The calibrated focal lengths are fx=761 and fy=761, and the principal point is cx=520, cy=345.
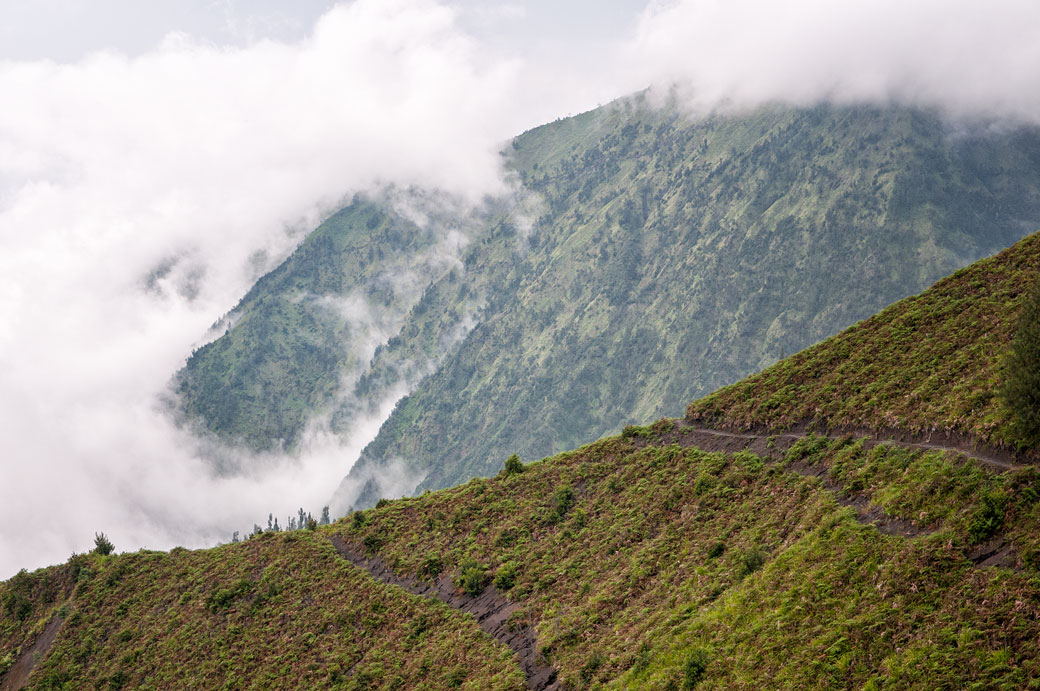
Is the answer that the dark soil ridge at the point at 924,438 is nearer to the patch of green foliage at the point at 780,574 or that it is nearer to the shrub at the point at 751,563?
the patch of green foliage at the point at 780,574

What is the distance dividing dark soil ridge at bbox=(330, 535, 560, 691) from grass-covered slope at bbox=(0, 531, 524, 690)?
0.90 metres

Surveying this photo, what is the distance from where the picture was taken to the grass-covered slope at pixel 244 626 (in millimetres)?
55656

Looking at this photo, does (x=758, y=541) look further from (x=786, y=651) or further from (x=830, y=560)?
(x=786, y=651)

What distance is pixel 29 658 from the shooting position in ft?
265

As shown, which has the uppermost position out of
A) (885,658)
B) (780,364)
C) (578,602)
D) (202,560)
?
(202,560)

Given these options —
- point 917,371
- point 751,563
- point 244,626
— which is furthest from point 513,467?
point 751,563

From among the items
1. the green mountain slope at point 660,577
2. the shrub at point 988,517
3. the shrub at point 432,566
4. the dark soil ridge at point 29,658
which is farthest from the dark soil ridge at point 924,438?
the dark soil ridge at point 29,658

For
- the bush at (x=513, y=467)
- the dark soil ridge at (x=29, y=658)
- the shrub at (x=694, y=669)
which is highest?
the dark soil ridge at (x=29, y=658)

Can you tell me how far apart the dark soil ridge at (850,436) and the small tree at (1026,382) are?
1795 mm

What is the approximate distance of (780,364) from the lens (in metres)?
70.6

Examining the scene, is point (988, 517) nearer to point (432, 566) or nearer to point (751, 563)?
point (751, 563)

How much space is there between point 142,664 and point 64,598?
22.3m

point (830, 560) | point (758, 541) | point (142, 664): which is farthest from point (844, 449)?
point (142, 664)

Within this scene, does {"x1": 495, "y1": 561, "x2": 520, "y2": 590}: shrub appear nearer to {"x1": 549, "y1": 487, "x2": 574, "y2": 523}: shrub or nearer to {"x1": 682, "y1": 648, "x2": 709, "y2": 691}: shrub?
{"x1": 549, "y1": 487, "x2": 574, "y2": 523}: shrub
